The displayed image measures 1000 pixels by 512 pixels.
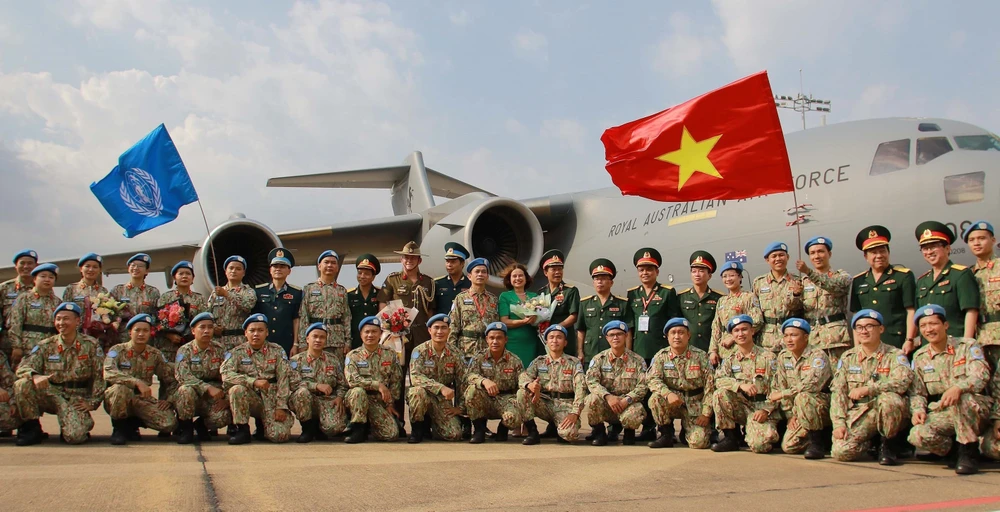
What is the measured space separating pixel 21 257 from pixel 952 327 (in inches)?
322

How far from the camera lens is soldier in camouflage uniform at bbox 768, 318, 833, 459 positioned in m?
5.41

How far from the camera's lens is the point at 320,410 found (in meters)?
6.56

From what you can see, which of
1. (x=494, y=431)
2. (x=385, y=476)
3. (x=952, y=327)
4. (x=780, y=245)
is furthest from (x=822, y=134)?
(x=385, y=476)

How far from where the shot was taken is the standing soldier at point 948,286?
5309 millimetres

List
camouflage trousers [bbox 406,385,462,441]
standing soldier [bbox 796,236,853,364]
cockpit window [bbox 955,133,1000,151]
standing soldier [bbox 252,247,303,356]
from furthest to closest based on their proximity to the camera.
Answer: standing soldier [bbox 252,247,303,356]
cockpit window [bbox 955,133,1000,151]
camouflage trousers [bbox 406,385,462,441]
standing soldier [bbox 796,236,853,364]

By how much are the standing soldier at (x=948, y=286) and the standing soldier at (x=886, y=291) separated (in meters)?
0.10

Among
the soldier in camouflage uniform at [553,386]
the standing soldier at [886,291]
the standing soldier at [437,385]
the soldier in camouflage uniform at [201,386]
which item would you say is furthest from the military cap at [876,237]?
the soldier in camouflage uniform at [201,386]

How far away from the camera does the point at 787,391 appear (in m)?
5.57

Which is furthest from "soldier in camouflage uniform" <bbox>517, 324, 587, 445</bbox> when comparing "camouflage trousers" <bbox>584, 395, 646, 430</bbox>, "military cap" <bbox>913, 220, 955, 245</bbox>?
"military cap" <bbox>913, 220, 955, 245</bbox>

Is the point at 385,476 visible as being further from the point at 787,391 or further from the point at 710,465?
the point at 787,391

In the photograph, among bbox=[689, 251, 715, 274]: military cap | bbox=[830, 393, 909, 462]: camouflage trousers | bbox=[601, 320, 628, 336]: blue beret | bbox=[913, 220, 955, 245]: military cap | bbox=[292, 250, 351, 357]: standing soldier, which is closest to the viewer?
bbox=[830, 393, 909, 462]: camouflage trousers

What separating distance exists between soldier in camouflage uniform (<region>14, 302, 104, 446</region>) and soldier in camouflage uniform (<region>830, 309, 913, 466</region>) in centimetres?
577

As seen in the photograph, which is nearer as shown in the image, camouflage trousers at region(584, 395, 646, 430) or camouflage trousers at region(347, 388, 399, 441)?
camouflage trousers at region(584, 395, 646, 430)

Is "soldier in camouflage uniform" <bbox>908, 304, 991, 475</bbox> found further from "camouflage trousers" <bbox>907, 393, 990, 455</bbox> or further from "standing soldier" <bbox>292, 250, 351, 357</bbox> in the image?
"standing soldier" <bbox>292, 250, 351, 357</bbox>
